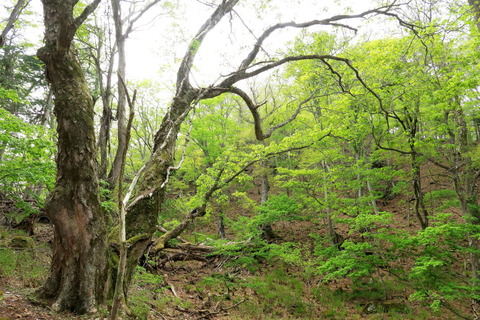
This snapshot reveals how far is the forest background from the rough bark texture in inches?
0.6

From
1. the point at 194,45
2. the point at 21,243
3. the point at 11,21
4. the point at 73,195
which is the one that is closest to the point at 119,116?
the point at 11,21

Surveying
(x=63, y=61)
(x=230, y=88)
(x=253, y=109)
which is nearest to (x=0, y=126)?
(x=63, y=61)

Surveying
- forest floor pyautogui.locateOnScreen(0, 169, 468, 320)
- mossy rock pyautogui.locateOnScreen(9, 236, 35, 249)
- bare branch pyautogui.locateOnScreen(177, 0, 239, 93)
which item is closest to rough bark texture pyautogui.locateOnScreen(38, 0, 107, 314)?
forest floor pyautogui.locateOnScreen(0, 169, 468, 320)

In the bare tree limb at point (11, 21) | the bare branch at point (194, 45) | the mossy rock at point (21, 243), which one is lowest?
the mossy rock at point (21, 243)

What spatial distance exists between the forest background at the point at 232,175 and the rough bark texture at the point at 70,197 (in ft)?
Answer: 0.05

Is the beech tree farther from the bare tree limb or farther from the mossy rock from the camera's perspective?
the mossy rock

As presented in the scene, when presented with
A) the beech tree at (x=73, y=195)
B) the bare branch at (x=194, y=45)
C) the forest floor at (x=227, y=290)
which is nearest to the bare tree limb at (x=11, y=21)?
the beech tree at (x=73, y=195)

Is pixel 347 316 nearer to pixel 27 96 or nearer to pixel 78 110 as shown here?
pixel 78 110

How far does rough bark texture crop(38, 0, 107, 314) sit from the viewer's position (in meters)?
2.96

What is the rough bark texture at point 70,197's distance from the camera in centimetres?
296

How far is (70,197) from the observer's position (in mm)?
3018

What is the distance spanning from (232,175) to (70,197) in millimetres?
6148

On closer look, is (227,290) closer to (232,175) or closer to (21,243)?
(232,175)

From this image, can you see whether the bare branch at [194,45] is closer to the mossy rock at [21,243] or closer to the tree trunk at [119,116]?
the tree trunk at [119,116]
